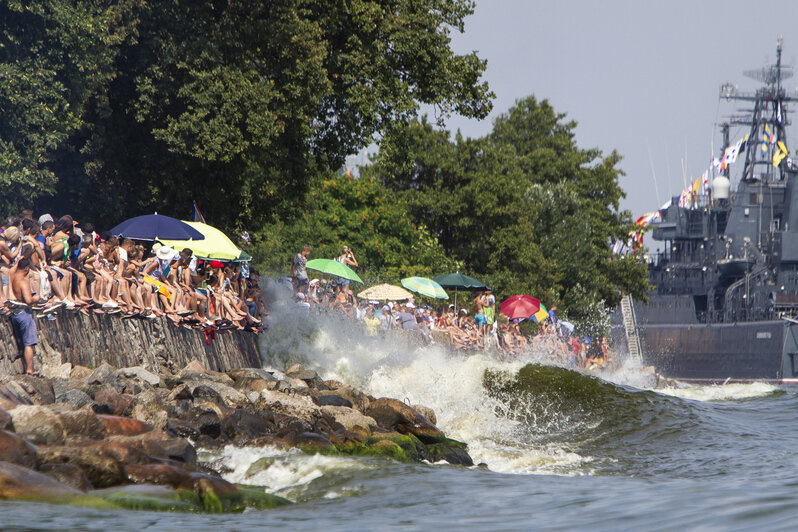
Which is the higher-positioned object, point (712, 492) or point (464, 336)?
point (464, 336)

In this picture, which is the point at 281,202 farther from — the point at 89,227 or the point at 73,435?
the point at 73,435

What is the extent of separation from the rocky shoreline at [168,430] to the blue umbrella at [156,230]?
2.55 metres

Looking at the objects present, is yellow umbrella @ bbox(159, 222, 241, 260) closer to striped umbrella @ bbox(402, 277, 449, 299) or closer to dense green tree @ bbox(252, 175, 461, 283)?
striped umbrella @ bbox(402, 277, 449, 299)

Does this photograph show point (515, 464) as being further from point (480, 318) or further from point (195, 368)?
point (480, 318)

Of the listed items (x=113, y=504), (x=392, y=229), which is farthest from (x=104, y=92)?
(x=392, y=229)

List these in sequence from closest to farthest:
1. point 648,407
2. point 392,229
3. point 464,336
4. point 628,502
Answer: point 628,502 < point 648,407 < point 464,336 < point 392,229

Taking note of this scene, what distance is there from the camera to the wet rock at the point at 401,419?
18.7 meters

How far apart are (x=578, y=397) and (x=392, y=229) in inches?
969

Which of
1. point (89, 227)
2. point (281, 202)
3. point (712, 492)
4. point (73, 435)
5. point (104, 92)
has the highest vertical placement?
point (104, 92)

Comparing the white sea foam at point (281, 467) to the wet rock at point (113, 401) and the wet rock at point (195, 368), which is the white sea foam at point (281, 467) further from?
the wet rock at point (195, 368)

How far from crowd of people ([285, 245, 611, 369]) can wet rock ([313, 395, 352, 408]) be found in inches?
229

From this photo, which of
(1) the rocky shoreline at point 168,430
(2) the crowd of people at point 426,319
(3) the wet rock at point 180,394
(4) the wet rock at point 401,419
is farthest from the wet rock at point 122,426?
(2) the crowd of people at point 426,319

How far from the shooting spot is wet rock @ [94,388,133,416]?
48.6 feet

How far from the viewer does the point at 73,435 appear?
1258 cm
